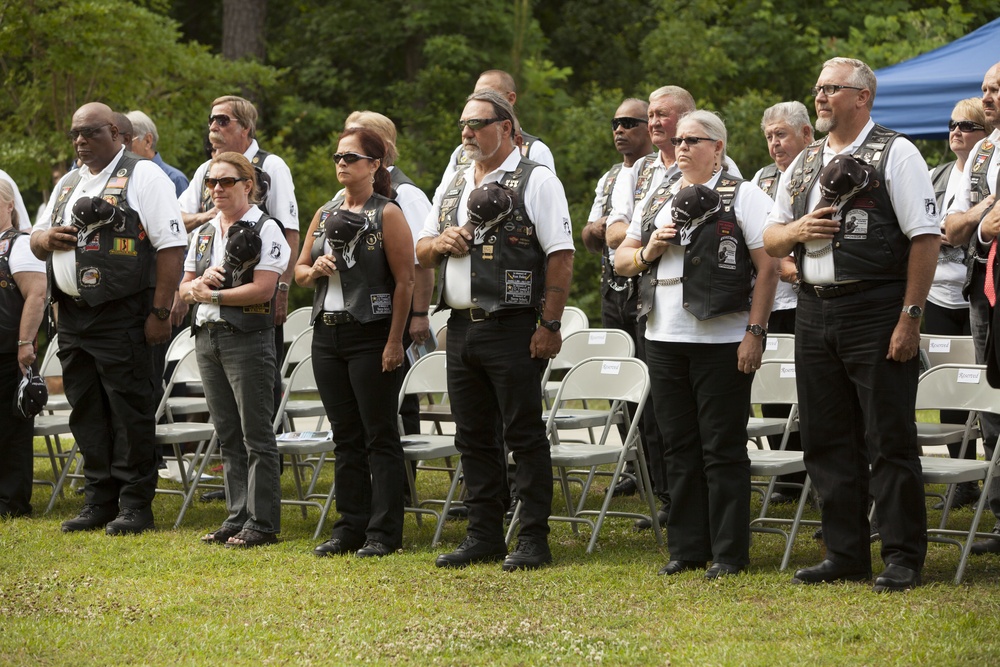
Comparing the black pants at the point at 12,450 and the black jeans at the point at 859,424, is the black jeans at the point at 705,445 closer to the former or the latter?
the black jeans at the point at 859,424

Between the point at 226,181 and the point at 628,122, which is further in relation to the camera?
the point at 628,122

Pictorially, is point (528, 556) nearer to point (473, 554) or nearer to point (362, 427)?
point (473, 554)

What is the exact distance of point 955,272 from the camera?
25.1ft

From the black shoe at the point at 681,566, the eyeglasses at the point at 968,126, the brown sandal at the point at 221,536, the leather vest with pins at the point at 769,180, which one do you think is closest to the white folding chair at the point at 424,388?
the brown sandal at the point at 221,536

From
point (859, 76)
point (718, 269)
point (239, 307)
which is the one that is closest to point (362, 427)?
point (239, 307)

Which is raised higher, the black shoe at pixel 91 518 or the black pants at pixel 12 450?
the black pants at pixel 12 450

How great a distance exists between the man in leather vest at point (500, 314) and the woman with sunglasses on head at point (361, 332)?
250 millimetres

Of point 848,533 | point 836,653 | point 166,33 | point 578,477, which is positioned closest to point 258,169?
point 578,477

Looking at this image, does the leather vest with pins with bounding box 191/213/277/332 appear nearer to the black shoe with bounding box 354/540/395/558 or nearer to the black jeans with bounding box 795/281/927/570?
the black shoe with bounding box 354/540/395/558

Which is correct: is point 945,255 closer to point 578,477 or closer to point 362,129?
point 578,477

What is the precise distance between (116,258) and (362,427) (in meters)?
1.65

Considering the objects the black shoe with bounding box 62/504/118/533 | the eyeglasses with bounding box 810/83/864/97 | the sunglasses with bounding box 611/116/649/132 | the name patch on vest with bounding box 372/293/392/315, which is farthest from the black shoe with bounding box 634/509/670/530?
the black shoe with bounding box 62/504/118/533

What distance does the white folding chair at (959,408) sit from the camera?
18.3 ft

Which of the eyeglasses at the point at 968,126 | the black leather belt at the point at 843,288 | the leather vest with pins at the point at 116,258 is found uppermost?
the eyeglasses at the point at 968,126
